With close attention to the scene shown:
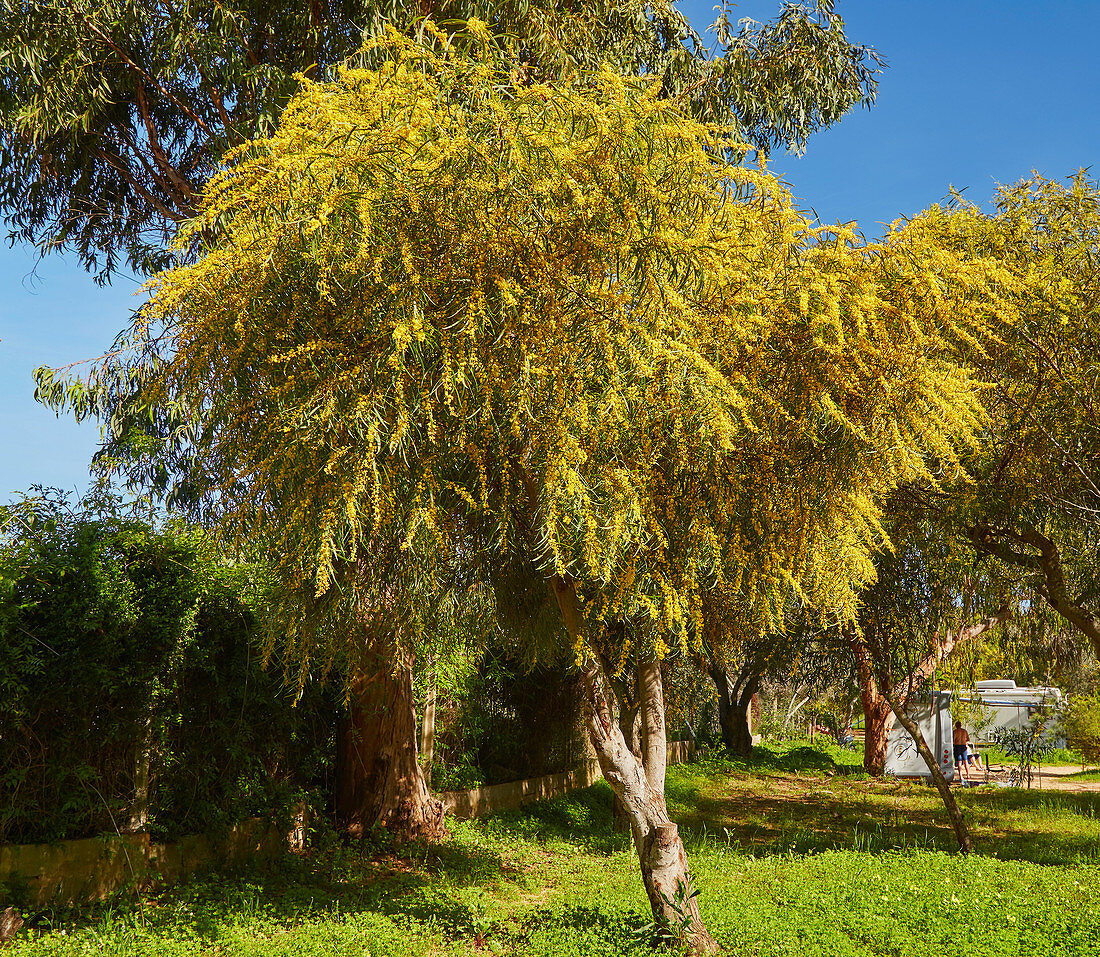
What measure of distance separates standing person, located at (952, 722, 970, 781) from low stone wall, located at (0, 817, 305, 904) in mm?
14516

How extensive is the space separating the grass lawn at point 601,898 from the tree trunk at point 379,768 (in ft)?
1.21

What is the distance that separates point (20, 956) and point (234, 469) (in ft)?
9.62

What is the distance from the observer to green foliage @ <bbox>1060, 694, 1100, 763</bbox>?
65.3ft

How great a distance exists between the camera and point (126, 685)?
6.05 meters

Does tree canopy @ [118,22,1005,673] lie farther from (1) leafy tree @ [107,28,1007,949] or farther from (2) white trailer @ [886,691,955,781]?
(2) white trailer @ [886,691,955,781]

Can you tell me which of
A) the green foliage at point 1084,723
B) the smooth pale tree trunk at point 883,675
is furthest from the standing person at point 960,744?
A: the green foliage at point 1084,723

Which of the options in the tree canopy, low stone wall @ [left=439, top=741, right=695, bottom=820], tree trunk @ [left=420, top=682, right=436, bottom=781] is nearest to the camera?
the tree canopy

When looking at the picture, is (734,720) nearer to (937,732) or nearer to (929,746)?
(929,746)

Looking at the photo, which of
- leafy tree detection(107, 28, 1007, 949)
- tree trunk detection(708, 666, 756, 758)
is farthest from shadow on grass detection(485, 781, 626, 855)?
tree trunk detection(708, 666, 756, 758)

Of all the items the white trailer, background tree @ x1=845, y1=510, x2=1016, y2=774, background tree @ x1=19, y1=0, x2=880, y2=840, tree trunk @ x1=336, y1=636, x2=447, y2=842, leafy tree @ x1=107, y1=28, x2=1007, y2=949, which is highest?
background tree @ x1=19, y1=0, x2=880, y2=840

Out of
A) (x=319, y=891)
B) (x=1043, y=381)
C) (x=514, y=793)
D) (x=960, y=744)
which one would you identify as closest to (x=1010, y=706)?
(x=960, y=744)

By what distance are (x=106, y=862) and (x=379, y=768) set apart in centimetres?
274

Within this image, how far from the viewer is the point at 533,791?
1105 centimetres

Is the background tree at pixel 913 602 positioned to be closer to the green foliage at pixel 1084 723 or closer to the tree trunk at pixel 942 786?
the tree trunk at pixel 942 786
